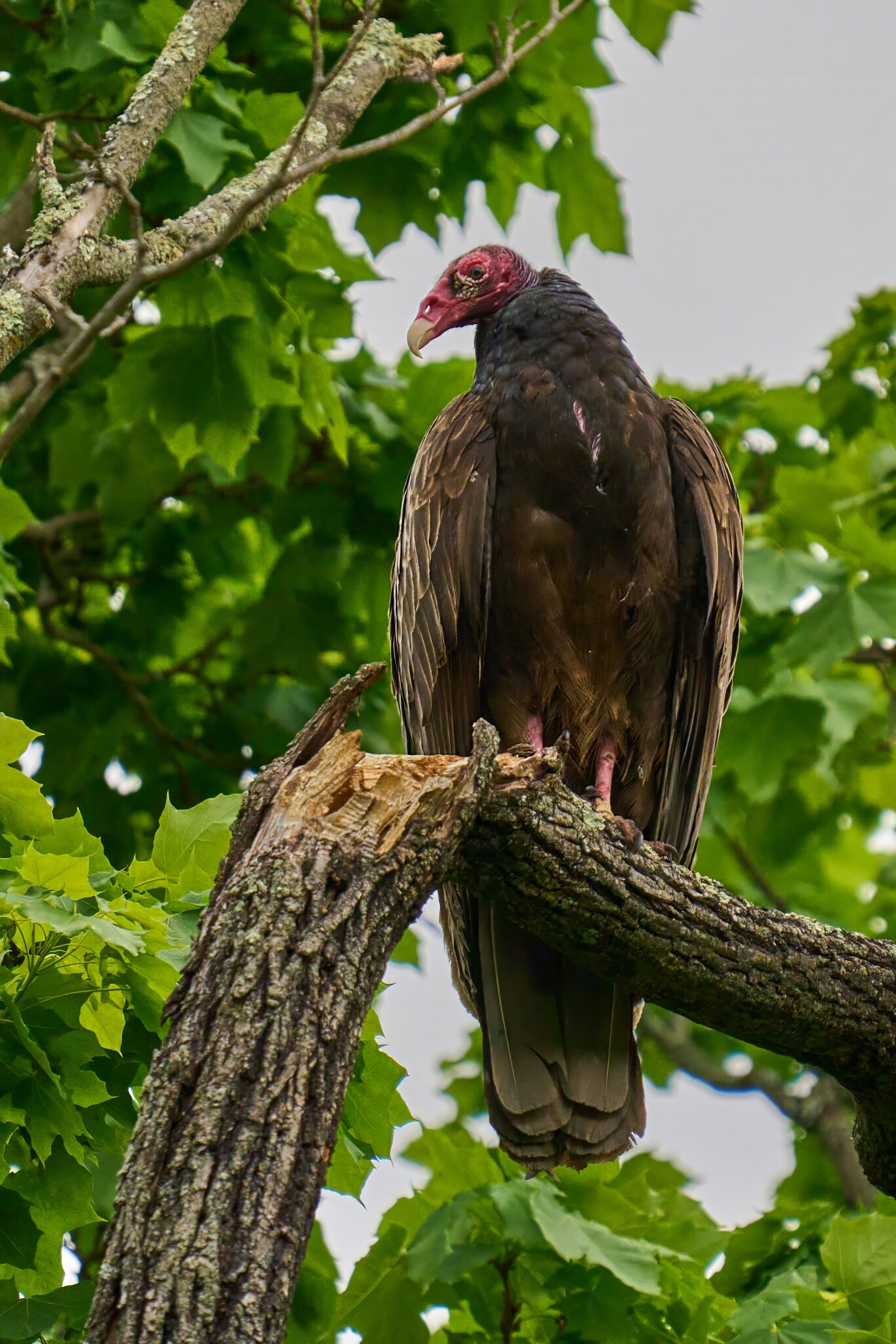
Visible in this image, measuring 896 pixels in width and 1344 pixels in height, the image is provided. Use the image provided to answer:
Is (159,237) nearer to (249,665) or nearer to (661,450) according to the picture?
(661,450)

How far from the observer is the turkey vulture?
3.23m

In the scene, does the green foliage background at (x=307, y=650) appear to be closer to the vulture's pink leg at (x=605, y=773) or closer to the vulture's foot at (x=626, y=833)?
the vulture's foot at (x=626, y=833)

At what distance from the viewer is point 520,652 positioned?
11.0 feet

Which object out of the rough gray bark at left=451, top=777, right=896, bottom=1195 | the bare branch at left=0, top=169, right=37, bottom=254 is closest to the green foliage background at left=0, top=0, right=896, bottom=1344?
the bare branch at left=0, top=169, right=37, bottom=254

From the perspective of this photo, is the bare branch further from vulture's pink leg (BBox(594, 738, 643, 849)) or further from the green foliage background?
vulture's pink leg (BBox(594, 738, 643, 849))

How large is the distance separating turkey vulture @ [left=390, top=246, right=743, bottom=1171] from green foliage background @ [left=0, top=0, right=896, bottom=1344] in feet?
1.72

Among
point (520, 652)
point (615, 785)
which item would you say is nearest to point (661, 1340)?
point (615, 785)

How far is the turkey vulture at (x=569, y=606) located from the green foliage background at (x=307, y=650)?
0.52 meters

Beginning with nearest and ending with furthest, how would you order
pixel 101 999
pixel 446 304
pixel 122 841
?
1. pixel 101 999
2. pixel 446 304
3. pixel 122 841

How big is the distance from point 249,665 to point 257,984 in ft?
10.2

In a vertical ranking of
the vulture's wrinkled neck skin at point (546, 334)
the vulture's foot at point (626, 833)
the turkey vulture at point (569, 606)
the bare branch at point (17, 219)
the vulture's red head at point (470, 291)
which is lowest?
the vulture's foot at point (626, 833)

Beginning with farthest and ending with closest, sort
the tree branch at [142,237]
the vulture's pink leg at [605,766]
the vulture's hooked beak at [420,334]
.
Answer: the vulture's hooked beak at [420,334]
the vulture's pink leg at [605,766]
the tree branch at [142,237]

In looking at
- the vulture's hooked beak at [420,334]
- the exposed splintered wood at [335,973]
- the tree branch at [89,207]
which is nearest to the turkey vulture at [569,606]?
the vulture's hooked beak at [420,334]

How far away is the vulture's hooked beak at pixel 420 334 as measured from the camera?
12.6ft
